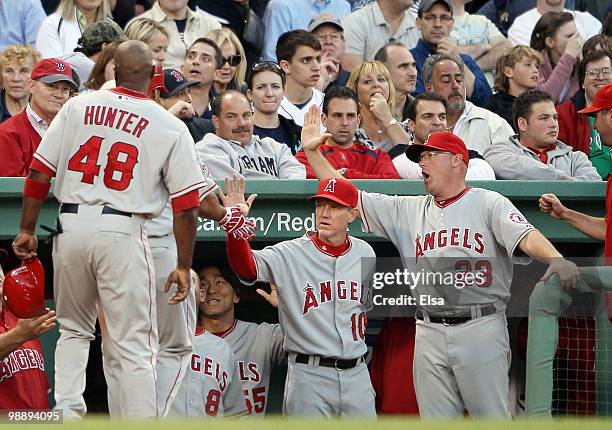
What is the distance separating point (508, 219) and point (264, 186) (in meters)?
1.43

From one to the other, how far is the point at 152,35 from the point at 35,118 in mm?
1757

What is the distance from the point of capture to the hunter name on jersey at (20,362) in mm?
6867

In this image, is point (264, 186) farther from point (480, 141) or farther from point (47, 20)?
point (47, 20)

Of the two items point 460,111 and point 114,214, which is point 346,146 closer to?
point 460,111

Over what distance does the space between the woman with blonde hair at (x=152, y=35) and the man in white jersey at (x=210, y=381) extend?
86.7 inches

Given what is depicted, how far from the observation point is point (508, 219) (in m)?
6.92

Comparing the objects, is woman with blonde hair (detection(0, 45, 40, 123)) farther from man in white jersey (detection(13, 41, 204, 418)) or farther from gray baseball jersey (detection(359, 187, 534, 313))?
gray baseball jersey (detection(359, 187, 534, 313))

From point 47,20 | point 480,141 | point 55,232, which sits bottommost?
point 55,232

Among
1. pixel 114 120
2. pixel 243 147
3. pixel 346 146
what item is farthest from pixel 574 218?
pixel 114 120

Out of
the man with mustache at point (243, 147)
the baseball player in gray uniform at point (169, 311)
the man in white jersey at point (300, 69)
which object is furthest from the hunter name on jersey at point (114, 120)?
the man in white jersey at point (300, 69)

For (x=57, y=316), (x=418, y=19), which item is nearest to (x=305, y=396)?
(x=57, y=316)

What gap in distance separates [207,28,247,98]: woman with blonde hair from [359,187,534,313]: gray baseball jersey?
7.69ft

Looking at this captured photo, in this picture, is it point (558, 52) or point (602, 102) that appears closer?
point (602, 102)

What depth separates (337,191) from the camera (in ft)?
22.8
